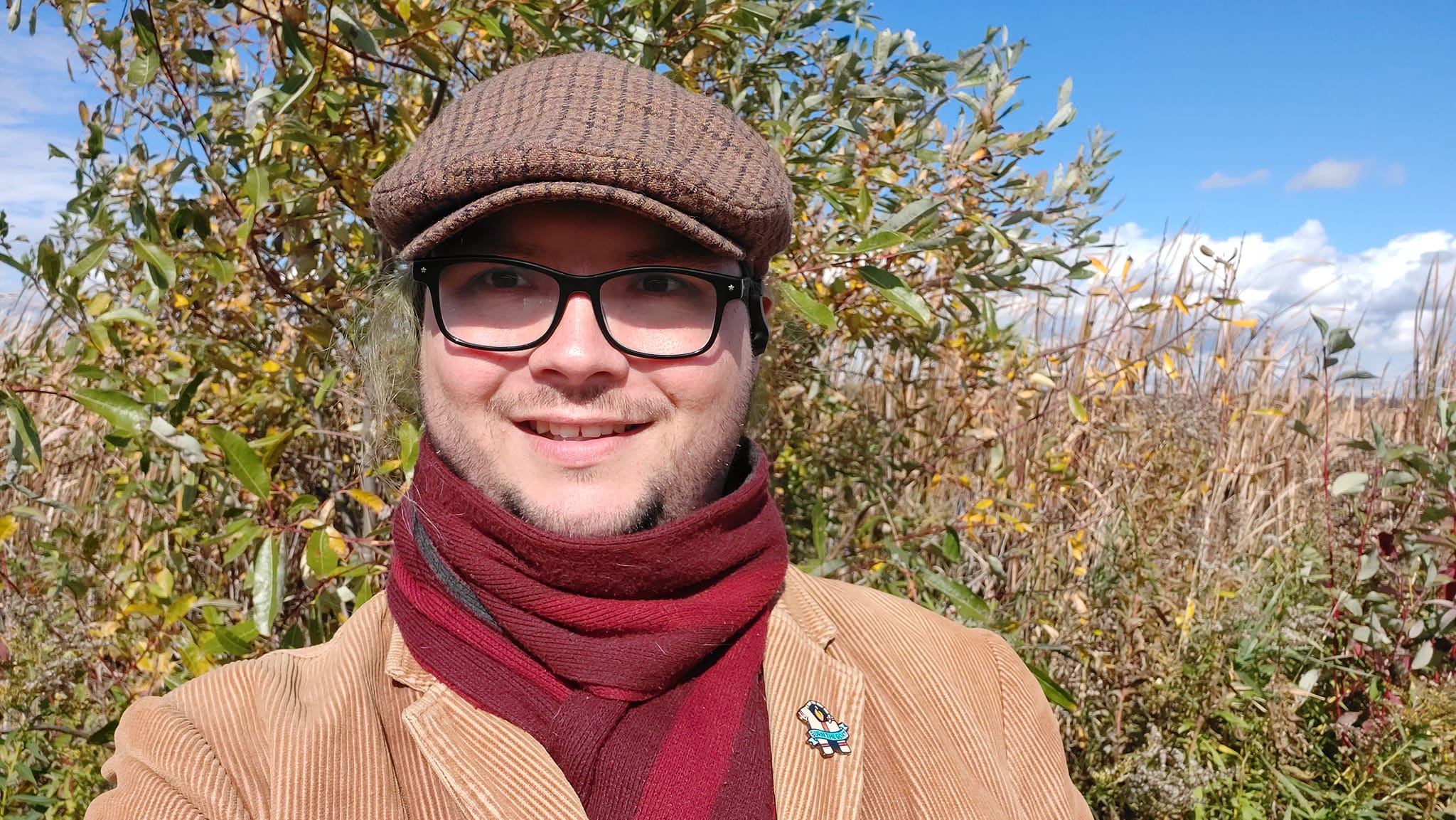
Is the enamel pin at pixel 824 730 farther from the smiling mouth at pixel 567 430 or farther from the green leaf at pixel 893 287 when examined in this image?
the green leaf at pixel 893 287

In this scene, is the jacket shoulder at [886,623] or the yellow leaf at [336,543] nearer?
the yellow leaf at [336,543]

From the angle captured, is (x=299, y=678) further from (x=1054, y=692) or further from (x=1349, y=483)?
(x=1349, y=483)

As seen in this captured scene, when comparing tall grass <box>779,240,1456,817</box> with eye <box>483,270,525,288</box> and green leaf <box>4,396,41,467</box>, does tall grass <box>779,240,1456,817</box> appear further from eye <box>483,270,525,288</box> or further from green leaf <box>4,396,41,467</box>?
green leaf <box>4,396,41,467</box>

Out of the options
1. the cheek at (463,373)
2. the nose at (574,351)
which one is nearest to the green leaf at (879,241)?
the nose at (574,351)

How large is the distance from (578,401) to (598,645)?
358 mm

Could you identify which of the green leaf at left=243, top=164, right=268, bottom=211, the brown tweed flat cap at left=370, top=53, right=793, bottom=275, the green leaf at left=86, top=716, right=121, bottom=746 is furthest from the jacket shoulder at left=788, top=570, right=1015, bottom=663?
the green leaf at left=86, top=716, right=121, bottom=746

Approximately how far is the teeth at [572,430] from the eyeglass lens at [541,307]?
127 millimetres

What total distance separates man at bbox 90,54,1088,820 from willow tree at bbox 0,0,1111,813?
21 cm

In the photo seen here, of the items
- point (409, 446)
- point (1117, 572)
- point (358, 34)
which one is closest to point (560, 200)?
point (358, 34)

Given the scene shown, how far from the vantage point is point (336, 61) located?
5.83 ft

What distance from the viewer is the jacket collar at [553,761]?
111cm

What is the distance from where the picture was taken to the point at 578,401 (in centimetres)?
133

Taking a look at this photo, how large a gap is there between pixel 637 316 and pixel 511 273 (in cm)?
19

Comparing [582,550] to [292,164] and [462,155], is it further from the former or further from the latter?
[292,164]
